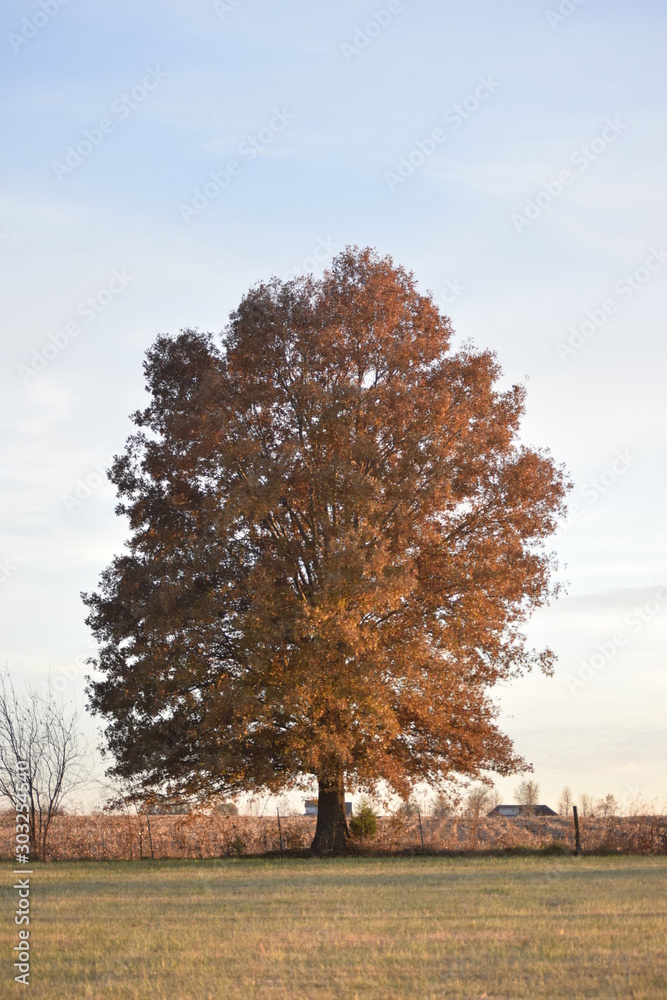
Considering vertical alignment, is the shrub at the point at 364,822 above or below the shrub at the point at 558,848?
above

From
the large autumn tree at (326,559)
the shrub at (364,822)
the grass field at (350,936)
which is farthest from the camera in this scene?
the shrub at (364,822)

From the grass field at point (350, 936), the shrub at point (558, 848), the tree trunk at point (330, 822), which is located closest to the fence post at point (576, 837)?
the shrub at point (558, 848)

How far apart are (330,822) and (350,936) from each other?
563 inches

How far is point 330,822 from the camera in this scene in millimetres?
24953

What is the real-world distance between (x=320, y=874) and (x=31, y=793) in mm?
9711

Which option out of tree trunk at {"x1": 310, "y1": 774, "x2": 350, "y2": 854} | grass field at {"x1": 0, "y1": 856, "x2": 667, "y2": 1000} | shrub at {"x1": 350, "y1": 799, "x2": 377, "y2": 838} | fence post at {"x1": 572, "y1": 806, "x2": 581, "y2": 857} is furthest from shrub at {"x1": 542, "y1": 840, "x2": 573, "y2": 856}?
grass field at {"x1": 0, "y1": 856, "x2": 667, "y2": 1000}

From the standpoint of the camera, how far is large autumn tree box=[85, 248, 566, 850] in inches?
883

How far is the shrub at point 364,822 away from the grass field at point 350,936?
652cm

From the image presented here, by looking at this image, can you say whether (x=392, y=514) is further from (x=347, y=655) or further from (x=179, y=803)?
(x=179, y=803)

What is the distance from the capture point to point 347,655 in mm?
22484

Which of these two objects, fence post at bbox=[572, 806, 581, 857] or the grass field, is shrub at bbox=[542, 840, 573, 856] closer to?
fence post at bbox=[572, 806, 581, 857]

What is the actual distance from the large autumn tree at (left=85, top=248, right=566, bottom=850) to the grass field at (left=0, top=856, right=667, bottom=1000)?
4787 mm

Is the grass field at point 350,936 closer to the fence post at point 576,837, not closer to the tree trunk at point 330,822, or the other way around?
the fence post at point 576,837

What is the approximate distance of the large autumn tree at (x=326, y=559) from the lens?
22438 millimetres
